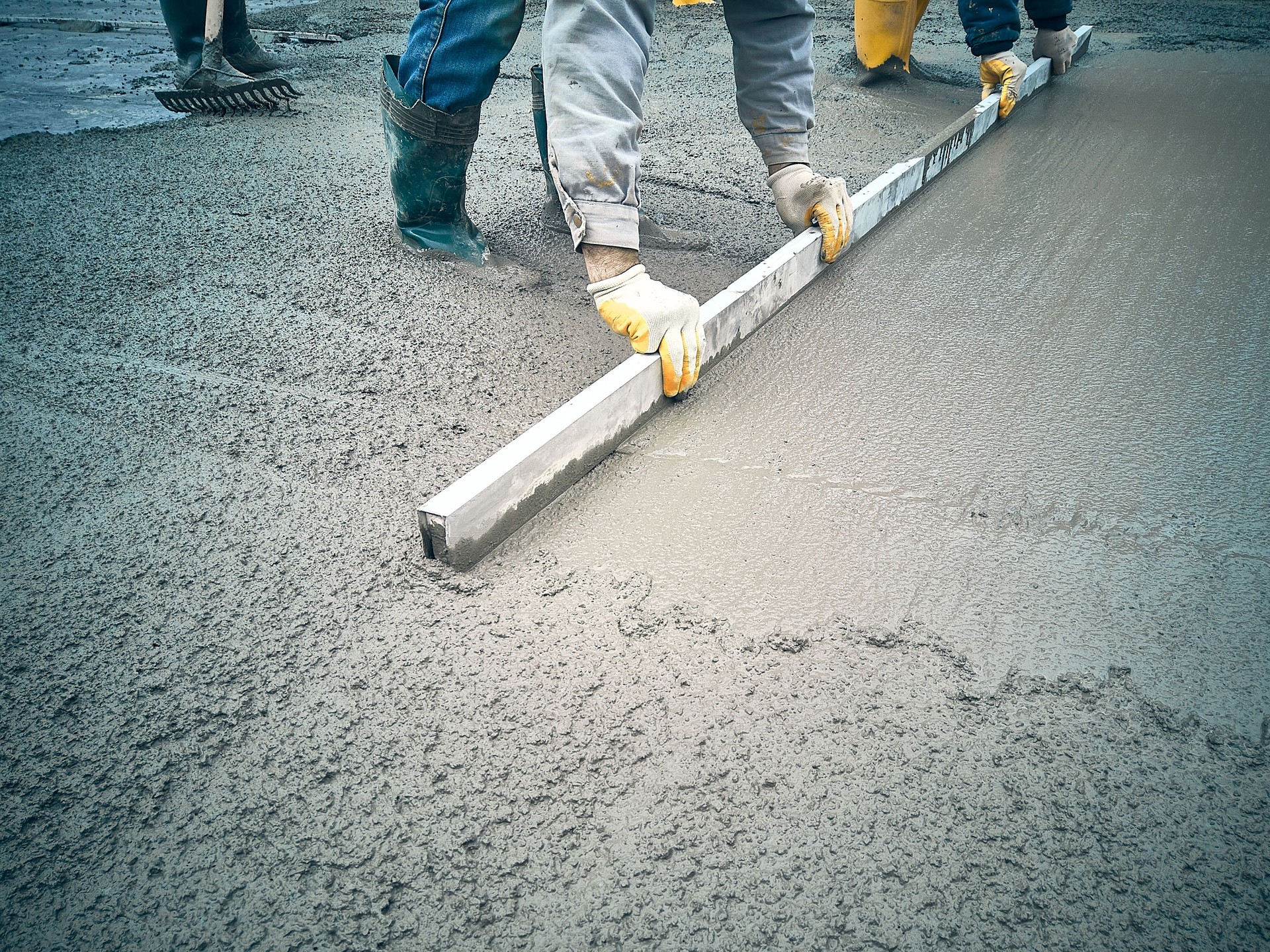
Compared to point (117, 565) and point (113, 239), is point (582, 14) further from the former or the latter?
point (113, 239)

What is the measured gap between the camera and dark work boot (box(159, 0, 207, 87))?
352cm

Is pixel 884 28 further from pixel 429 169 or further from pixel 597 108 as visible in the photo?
pixel 597 108

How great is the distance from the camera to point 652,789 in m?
0.93

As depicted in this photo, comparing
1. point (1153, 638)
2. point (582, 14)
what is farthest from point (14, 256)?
point (1153, 638)

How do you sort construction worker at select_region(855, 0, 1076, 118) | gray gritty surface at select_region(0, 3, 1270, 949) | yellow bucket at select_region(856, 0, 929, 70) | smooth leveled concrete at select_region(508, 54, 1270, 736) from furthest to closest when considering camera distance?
yellow bucket at select_region(856, 0, 929, 70) < construction worker at select_region(855, 0, 1076, 118) < smooth leveled concrete at select_region(508, 54, 1270, 736) < gray gritty surface at select_region(0, 3, 1270, 949)

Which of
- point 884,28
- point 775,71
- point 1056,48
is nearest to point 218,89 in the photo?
point 775,71

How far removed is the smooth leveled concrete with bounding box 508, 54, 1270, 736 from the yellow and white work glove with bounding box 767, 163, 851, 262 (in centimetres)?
11

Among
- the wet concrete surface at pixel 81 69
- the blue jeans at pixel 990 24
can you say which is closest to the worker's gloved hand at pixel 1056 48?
the blue jeans at pixel 990 24

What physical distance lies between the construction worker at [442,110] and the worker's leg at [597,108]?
442mm

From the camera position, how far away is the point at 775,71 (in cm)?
198

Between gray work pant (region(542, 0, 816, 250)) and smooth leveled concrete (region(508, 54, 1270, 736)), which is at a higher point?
gray work pant (region(542, 0, 816, 250))

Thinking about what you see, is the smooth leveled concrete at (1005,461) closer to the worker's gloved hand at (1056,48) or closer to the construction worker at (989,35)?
the construction worker at (989,35)

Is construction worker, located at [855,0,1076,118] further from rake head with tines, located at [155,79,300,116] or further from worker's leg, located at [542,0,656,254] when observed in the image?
rake head with tines, located at [155,79,300,116]

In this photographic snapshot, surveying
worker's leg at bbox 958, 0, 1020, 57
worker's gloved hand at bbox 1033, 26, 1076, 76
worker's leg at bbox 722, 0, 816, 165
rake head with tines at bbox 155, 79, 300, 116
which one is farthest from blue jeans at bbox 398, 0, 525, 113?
worker's gloved hand at bbox 1033, 26, 1076, 76
